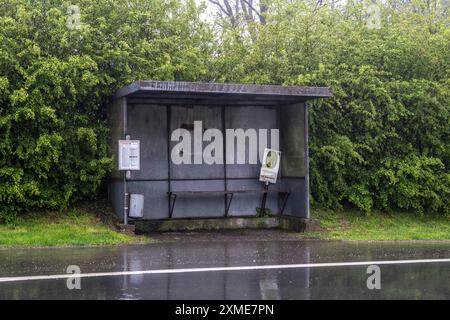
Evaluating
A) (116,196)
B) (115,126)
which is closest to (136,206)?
(116,196)

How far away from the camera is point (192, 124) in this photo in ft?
51.1

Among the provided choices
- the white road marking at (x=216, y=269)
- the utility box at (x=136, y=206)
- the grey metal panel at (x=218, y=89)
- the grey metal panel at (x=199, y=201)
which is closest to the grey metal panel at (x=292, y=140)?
the grey metal panel at (x=218, y=89)

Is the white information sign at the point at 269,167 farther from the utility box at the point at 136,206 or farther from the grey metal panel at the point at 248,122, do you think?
the utility box at the point at 136,206

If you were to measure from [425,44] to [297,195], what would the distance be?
5918 millimetres

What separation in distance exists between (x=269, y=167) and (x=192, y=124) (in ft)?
7.54

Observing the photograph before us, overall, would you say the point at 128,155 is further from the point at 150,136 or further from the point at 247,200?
the point at 247,200

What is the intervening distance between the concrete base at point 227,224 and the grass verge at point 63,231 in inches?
43.1

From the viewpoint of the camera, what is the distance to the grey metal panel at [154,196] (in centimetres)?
1492

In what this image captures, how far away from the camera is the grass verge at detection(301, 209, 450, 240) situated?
14.4m

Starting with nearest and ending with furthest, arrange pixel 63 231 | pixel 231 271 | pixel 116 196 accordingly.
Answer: pixel 231 271 < pixel 63 231 < pixel 116 196

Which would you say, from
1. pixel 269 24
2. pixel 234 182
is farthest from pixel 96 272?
pixel 269 24

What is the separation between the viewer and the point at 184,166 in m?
15.5

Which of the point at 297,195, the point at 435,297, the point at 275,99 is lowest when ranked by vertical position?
the point at 435,297
